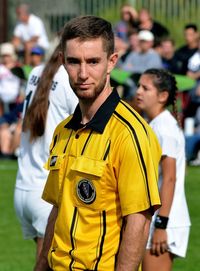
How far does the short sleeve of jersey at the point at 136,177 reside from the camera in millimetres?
4125

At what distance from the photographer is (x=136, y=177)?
4137 millimetres

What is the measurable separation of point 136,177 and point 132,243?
293 millimetres

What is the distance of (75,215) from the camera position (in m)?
4.30

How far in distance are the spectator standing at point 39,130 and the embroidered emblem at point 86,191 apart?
6.79 ft

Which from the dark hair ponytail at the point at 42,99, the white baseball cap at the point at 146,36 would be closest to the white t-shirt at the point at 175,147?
→ the dark hair ponytail at the point at 42,99

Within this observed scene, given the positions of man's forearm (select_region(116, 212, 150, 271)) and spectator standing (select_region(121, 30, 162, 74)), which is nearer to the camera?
man's forearm (select_region(116, 212, 150, 271))

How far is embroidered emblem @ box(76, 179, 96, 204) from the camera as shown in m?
4.23

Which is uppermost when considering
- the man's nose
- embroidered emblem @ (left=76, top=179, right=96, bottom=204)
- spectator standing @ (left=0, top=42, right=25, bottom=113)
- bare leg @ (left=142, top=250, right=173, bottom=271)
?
the man's nose

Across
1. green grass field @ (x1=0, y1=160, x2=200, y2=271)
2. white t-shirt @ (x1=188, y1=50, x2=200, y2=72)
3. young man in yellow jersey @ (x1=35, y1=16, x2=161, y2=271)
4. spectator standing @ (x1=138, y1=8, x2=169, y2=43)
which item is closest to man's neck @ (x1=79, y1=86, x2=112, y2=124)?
young man in yellow jersey @ (x1=35, y1=16, x2=161, y2=271)

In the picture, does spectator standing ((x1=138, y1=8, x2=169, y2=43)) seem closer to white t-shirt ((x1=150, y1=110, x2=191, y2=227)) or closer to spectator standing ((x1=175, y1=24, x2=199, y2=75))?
spectator standing ((x1=175, y1=24, x2=199, y2=75))

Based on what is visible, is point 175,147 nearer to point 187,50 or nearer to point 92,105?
point 92,105

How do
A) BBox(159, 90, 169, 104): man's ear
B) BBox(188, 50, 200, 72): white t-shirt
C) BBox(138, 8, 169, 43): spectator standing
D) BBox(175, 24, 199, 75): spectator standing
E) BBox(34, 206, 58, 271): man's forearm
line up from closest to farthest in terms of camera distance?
BBox(34, 206, 58, 271): man's forearm → BBox(159, 90, 169, 104): man's ear → BBox(188, 50, 200, 72): white t-shirt → BBox(175, 24, 199, 75): spectator standing → BBox(138, 8, 169, 43): spectator standing

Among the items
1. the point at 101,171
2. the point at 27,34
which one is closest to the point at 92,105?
the point at 101,171

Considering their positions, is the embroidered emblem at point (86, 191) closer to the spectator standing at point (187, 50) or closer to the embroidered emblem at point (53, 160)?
the embroidered emblem at point (53, 160)
